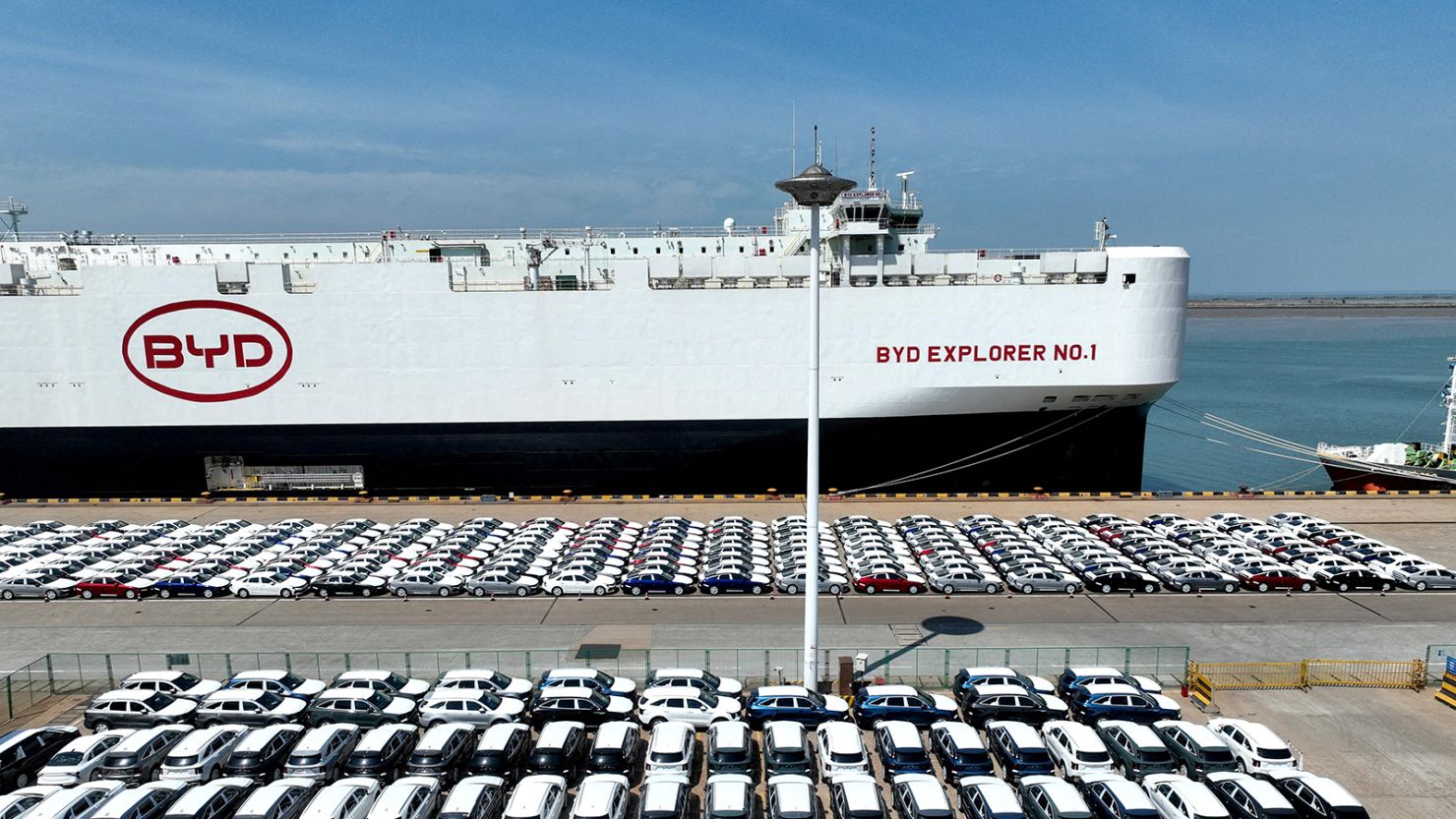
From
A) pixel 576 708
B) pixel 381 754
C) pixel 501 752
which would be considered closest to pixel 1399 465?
pixel 576 708

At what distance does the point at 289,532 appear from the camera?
2545 cm

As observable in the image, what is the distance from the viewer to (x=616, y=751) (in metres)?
11.6

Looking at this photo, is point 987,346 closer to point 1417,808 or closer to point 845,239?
point 845,239

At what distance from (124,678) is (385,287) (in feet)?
58.2

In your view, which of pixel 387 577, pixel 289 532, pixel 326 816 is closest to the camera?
pixel 326 816

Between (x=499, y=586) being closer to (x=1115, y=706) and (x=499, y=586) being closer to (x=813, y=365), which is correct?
(x=813, y=365)

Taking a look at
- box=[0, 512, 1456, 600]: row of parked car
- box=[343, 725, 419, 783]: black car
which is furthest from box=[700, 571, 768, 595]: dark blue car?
box=[343, 725, 419, 783]: black car

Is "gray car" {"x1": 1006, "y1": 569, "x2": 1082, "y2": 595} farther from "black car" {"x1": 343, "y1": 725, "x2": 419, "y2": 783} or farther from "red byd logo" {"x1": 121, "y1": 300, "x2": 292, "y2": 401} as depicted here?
"red byd logo" {"x1": 121, "y1": 300, "x2": 292, "y2": 401}

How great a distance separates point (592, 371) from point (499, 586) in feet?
37.4

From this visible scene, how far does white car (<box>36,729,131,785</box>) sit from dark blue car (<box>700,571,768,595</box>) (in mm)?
12154

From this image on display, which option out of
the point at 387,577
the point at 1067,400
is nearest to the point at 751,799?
the point at 387,577

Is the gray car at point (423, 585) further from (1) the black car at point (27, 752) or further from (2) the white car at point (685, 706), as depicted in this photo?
(2) the white car at point (685, 706)

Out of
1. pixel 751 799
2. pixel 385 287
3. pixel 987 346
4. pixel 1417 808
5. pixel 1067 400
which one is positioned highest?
pixel 385 287

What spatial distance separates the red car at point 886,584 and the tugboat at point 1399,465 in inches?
1019
